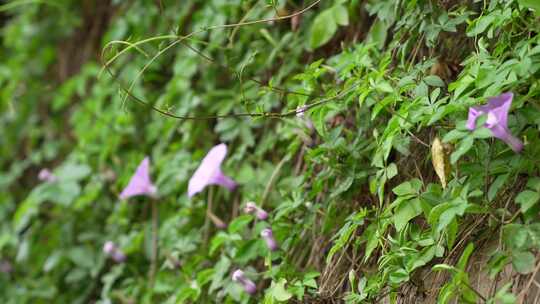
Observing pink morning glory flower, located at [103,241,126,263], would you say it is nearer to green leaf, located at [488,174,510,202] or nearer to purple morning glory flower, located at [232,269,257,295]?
purple morning glory flower, located at [232,269,257,295]

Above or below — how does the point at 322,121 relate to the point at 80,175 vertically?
above

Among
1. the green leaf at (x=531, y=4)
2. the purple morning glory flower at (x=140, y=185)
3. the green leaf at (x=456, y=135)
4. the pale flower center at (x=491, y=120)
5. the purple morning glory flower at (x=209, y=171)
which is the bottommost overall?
the purple morning glory flower at (x=140, y=185)

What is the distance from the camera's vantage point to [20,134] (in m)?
2.94

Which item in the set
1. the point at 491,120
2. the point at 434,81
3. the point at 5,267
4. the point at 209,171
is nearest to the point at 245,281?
the point at 209,171

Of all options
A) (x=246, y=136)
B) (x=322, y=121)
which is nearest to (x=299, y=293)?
(x=322, y=121)

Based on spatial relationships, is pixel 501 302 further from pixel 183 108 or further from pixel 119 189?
pixel 119 189

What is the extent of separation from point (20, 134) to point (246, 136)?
1.31 meters

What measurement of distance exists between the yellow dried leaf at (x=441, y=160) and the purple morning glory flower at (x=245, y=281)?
47 centimetres

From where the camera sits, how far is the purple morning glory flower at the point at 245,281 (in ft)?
5.22

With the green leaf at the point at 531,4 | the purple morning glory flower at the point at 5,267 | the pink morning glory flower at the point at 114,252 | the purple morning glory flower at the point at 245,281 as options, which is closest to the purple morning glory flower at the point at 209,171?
the purple morning glory flower at the point at 245,281

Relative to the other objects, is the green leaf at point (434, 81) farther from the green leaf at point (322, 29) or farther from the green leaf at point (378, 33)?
the green leaf at point (322, 29)

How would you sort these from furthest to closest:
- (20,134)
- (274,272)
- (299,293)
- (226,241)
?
(20,134)
(226,241)
(274,272)
(299,293)

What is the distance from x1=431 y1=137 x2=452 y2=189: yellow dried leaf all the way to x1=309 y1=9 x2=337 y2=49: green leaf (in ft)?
1.65

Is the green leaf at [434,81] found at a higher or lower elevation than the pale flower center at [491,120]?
lower
